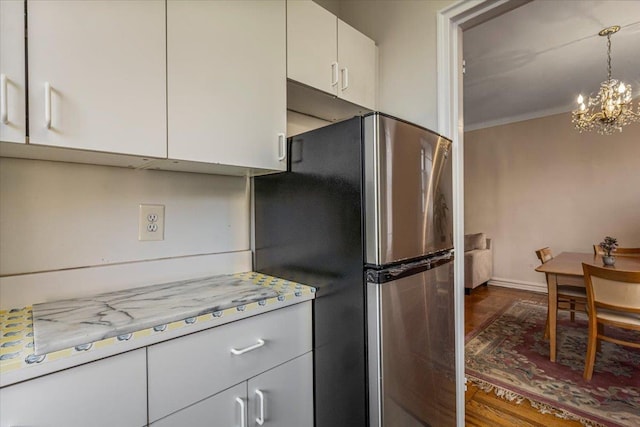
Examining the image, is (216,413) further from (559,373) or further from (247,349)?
(559,373)

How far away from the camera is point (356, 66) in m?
1.52

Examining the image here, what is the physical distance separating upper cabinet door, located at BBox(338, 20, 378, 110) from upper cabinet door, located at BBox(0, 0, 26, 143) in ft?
3.59

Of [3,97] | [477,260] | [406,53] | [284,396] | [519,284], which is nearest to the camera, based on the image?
[3,97]

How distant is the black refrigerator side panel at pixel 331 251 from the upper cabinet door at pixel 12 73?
0.80 metres

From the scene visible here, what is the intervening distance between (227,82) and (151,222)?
615mm

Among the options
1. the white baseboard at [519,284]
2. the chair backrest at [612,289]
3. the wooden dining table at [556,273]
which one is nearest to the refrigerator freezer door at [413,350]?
the chair backrest at [612,289]

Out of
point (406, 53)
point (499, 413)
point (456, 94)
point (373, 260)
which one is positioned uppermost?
point (406, 53)

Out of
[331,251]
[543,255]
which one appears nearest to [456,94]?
[331,251]

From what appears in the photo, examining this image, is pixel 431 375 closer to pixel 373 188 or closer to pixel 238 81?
pixel 373 188

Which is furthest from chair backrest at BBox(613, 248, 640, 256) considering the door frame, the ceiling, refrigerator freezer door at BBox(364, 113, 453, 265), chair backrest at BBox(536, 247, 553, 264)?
refrigerator freezer door at BBox(364, 113, 453, 265)

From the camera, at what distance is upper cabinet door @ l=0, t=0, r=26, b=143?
2.23ft

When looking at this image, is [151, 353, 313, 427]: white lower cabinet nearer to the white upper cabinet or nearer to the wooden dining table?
the white upper cabinet

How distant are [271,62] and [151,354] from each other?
1070mm

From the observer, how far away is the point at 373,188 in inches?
37.1
